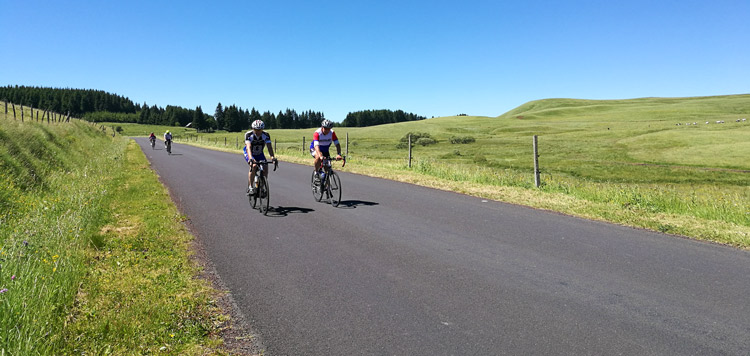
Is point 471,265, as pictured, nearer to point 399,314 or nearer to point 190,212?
point 399,314

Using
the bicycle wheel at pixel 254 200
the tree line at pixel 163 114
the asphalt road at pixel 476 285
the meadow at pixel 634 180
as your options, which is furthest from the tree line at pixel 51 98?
the asphalt road at pixel 476 285

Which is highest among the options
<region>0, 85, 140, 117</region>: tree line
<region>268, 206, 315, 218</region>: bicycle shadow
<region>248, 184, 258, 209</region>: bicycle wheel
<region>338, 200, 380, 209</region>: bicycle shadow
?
<region>0, 85, 140, 117</region>: tree line

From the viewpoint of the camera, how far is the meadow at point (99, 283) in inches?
135

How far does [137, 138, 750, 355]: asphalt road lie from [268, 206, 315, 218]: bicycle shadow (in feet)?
1.59

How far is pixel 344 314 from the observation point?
417 cm

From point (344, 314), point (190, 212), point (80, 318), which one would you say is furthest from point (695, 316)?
point (190, 212)

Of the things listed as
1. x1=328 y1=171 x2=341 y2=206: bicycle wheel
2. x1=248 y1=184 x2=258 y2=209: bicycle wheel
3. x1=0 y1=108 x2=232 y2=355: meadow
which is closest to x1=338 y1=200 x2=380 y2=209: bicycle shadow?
x1=328 y1=171 x2=341 y2=206: bicycle wheel

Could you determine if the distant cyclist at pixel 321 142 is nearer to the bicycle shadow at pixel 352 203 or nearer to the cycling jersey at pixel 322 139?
the cycling jersey at pixel 322 139

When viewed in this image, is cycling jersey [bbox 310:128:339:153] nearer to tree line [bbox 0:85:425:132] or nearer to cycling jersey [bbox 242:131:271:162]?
cycling jersey [bbox 242:131:271:162]

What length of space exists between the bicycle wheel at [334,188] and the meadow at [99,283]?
3.76 meters

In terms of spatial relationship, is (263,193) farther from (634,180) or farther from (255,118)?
(255,118)

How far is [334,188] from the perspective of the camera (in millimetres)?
10883

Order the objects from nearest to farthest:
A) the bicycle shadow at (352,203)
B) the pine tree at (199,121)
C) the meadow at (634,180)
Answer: the meadow at (634,180), the bicycle shadow at (352,203), the pine tree at (199,121)

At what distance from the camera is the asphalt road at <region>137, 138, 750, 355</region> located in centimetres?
364
